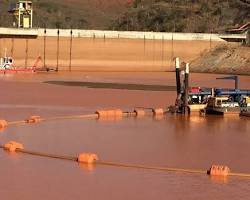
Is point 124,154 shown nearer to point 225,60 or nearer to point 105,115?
point 105,115

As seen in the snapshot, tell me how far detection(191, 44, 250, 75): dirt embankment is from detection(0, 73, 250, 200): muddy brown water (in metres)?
52.8

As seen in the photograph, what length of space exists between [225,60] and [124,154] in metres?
69.1

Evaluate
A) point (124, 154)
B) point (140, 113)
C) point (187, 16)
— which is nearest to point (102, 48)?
point (187, 16)

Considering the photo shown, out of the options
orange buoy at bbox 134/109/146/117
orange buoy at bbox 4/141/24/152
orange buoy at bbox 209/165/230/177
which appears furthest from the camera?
orange buoy at bbox 134/109/146/117

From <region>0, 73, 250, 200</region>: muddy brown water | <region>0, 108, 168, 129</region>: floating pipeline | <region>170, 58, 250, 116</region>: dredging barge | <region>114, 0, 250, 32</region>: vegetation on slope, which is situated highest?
<region>114, 0, 250, 32</region>: vegetation on slope

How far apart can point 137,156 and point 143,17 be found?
111 meters

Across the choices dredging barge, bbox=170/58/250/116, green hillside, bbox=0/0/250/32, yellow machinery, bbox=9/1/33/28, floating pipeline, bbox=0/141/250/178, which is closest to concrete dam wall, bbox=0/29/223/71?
Result: yellow machinery, bbox=9/1/33/28

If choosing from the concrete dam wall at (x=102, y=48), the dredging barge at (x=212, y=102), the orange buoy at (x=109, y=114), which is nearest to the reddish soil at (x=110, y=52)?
the concrete dam wall at (x=102, y=48)

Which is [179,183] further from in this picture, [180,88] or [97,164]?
[180,88]

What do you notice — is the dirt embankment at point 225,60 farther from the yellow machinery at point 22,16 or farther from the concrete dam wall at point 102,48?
the yellow machinery at point 22,16

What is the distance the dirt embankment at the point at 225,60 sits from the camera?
79312 mm

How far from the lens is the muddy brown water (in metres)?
11.7

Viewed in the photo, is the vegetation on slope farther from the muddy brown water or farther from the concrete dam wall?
the muddy brown water

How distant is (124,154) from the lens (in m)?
15.7
